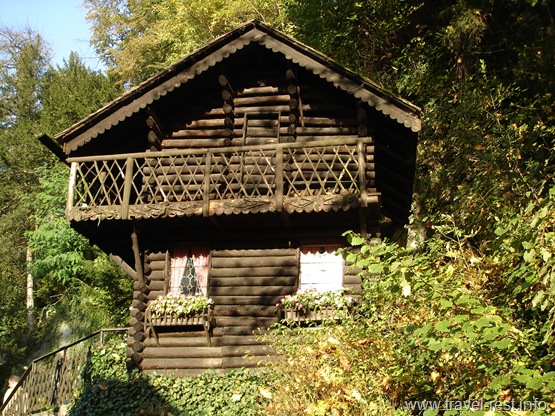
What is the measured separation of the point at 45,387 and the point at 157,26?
24573 millimetres

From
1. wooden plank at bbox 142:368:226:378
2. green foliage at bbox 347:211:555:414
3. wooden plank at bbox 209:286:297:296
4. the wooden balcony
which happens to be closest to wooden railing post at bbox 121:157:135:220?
the wooden balcony

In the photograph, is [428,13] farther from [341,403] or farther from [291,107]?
[341,403]

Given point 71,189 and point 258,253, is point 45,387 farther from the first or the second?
point 258,253

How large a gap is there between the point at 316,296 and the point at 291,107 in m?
4.45

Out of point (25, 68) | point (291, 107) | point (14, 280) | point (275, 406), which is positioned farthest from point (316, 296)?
point (25, 68)

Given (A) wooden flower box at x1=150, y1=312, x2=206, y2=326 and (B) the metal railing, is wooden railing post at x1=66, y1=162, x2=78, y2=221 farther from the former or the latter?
(B) the metal railing

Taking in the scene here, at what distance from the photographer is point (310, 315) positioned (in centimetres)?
1305

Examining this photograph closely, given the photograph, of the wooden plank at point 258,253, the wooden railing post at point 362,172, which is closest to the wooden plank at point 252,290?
the wooden plank at point 258,253

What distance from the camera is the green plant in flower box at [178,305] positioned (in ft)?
44.6

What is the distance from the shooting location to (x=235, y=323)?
13.9 metres

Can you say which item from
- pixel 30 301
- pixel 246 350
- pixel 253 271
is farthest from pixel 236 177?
pixel 30 301

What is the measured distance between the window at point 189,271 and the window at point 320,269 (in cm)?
213

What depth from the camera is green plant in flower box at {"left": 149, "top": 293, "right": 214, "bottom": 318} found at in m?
13.6

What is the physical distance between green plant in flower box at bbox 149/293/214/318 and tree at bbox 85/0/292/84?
2024 centimetres
